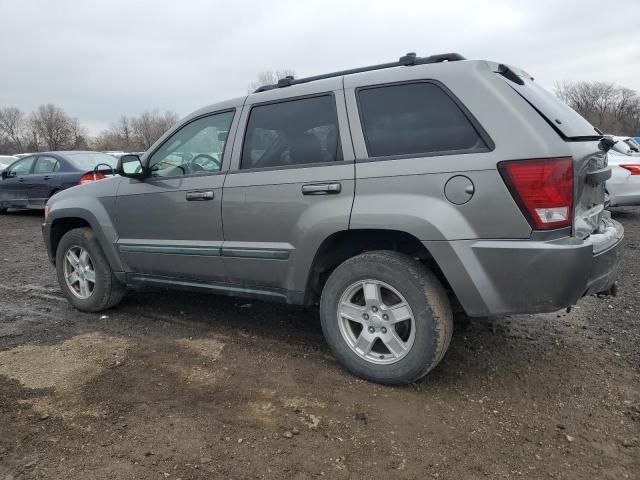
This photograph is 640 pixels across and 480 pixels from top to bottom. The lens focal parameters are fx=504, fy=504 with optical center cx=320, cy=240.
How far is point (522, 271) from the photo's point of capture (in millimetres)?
2648

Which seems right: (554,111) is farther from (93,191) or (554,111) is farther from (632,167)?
(632,167)

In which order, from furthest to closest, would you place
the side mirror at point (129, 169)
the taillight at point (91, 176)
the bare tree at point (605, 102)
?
the bare tree at point (605, 102), the taillight at point (91, 176), the side mirror at point (129, 169)

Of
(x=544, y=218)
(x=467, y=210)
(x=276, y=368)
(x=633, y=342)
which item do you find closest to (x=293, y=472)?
(x=276, y=368)

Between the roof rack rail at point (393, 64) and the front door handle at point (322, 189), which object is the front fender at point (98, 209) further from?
the front door handle at point (322, 189)

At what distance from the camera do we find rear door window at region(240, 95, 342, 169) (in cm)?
333

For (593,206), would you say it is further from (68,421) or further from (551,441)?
(68,421)

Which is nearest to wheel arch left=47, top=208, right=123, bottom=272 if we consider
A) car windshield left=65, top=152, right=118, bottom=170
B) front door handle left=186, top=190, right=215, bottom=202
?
front door handle left=186, top=190, right=215, bottom=202

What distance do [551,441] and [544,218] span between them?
1126 millimetres

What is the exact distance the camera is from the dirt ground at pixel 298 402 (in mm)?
2393

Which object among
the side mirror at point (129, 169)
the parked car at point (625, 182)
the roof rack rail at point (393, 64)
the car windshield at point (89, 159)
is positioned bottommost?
the parked car at point (625, 182)

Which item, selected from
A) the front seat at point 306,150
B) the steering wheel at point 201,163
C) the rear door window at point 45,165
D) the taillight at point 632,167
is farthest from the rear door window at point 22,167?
the taillight at point 632,167

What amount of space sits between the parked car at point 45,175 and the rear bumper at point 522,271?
29.4ft

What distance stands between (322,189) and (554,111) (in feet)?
4.74

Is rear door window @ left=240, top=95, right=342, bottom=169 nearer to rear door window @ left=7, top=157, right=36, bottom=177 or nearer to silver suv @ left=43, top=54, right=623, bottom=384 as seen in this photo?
silver suv @ left=43, top=54, right=623, bottom=384
